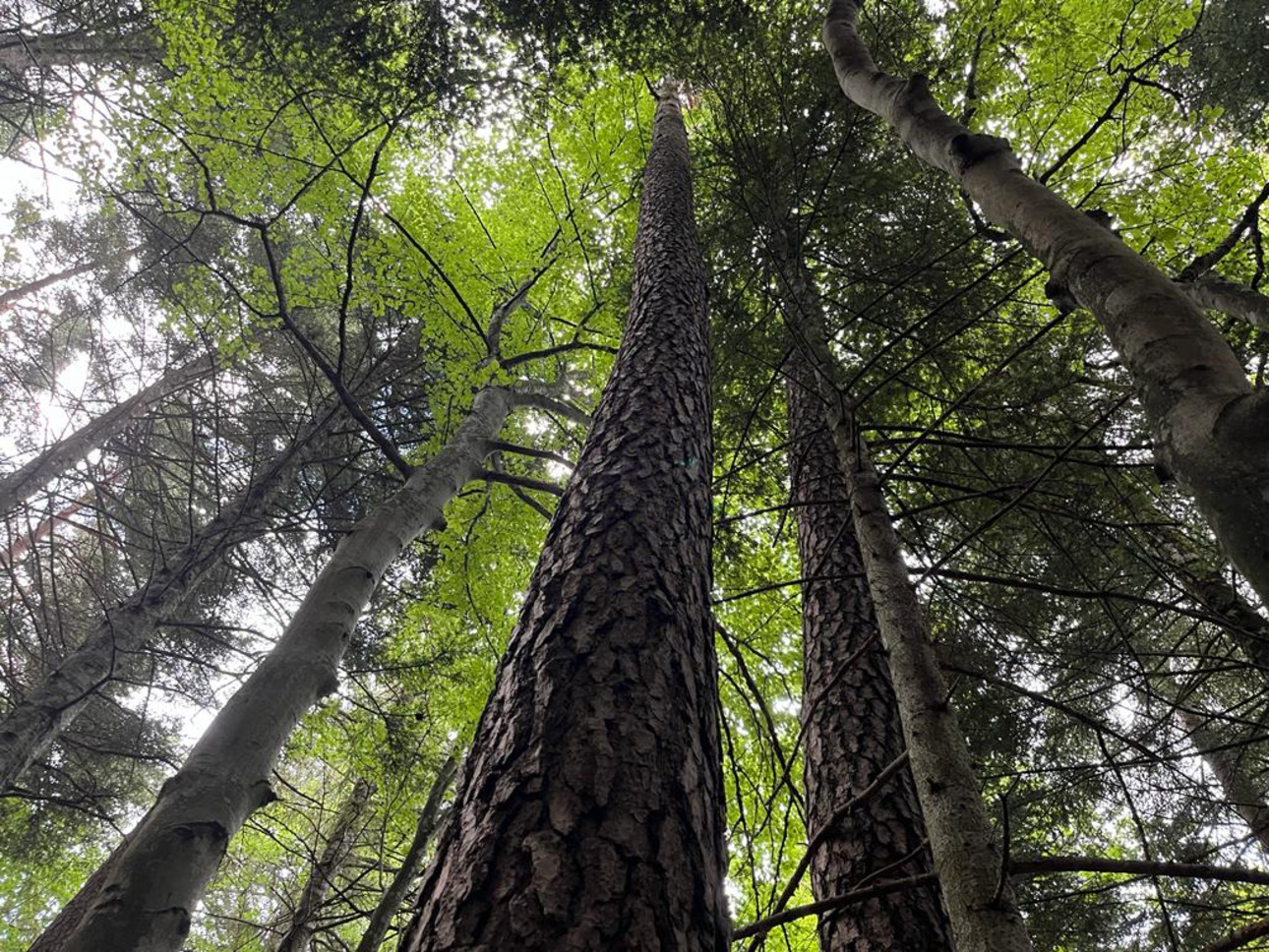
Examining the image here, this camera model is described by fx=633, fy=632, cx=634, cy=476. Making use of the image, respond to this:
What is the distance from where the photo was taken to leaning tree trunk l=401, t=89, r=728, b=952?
959 mm

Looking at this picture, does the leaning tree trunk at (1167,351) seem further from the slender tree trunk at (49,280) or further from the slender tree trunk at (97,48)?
the slender tree trunk at (49,280)

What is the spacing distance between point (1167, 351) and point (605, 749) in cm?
130

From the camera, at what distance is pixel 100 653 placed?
5.57 m

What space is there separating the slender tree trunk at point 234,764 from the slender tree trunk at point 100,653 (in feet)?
2.92

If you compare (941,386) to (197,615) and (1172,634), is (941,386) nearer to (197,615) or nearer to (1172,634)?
(1172,634)

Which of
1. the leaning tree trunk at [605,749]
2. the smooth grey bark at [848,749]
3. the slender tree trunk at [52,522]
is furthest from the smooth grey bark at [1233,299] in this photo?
the slender tree trunk at [52,522]

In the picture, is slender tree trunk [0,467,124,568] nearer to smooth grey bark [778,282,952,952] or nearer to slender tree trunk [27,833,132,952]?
slender tree trunk [27,833,132,952]

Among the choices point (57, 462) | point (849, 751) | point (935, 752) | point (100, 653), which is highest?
point (57, 462)

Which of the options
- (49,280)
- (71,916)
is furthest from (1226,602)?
(49,280)

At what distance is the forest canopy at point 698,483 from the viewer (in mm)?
1300

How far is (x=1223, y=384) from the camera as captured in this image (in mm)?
1079

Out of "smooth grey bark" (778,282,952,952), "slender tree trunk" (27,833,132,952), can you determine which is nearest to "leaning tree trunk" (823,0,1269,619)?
"smooth grey bark" (778,282,952,952)

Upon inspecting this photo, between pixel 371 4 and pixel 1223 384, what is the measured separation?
5993 mm

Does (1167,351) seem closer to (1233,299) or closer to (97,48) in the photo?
(1233,299)
